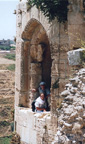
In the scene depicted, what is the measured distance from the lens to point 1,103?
39000mm

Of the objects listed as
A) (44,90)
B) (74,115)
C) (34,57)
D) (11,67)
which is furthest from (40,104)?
(11,67)

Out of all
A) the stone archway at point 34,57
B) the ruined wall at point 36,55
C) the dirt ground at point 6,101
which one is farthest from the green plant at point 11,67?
the stone archway at point 34,57

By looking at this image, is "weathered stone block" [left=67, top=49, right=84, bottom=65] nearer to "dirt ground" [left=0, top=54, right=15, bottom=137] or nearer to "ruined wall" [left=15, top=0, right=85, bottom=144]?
"ruined wall" [left=15, top=0, right=85, bottom=144]

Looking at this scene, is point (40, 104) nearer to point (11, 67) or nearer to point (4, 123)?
point (4, 123)

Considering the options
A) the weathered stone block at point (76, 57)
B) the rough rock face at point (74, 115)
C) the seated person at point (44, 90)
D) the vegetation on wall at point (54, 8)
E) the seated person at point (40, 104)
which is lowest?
the seated person at point (40, 104)

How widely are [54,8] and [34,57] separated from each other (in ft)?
9.69

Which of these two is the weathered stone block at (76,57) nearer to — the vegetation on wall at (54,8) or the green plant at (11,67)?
the vegetation on wall at (54,8)

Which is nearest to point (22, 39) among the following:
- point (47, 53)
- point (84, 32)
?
point (47, 53)

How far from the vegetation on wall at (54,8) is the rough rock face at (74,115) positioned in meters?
3.59

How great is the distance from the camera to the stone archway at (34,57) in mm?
11016

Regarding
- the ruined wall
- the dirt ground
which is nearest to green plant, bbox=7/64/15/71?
the dirt ground

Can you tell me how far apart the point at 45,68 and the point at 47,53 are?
501 mm

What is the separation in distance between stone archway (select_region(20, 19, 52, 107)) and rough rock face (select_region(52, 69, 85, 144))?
5.72m

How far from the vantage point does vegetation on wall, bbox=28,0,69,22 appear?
8523 millimetres
